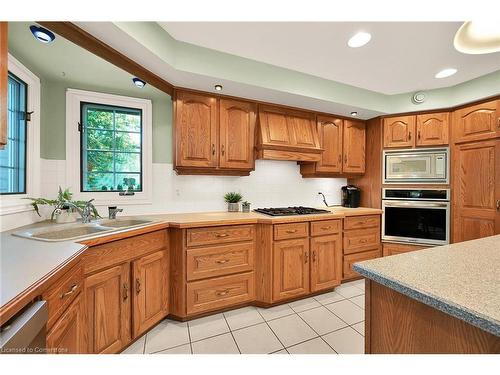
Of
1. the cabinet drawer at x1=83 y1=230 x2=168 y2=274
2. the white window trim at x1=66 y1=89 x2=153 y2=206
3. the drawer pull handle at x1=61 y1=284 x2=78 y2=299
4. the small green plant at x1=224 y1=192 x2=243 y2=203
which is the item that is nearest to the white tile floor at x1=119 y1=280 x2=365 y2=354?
the cabinet drawer at x1=83 y1=230 x2=168 y2=274

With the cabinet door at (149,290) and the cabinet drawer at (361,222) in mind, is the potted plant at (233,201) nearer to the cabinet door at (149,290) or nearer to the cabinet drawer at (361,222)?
the cabinet door at (149,290)

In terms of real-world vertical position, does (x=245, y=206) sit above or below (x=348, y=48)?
below

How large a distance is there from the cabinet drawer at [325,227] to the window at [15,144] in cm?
253

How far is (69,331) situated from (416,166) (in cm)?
362

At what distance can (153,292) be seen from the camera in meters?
1.75

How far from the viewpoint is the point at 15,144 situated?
1.63m

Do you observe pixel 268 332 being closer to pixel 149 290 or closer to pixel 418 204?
pixel 149 290

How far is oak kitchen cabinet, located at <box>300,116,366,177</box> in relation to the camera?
2896 mm

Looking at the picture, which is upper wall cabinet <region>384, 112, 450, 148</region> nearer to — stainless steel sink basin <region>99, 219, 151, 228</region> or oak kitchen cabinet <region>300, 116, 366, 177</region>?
oak kitchen cabinet <region>300, 116, 366, 177</region>

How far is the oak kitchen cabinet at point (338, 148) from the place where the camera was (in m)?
2.90

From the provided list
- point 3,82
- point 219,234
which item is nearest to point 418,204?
point 219,234
